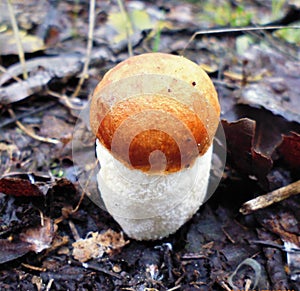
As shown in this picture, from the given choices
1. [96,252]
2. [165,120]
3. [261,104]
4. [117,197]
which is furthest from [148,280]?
[261,104]

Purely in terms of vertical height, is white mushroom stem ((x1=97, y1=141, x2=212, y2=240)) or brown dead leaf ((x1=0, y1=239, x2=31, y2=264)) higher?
white mushroom stem ((x1=97, y1=141, x2=212, y2=240))

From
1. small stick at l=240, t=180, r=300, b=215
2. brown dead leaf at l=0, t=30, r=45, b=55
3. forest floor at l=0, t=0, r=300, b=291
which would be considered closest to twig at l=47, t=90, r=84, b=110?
forest floor at l=0, t=0, r=300, b=291

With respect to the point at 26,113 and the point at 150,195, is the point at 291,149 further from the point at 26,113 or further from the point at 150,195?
the point at 26,113

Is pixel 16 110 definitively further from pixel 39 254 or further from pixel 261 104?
pixel 261 104

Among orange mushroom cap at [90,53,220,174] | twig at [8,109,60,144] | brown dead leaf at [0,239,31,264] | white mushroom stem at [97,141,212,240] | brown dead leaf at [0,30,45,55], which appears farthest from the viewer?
brown dead leaf at [0,30,45,55]

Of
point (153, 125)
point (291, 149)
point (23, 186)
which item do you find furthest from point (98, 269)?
point (291, 149)

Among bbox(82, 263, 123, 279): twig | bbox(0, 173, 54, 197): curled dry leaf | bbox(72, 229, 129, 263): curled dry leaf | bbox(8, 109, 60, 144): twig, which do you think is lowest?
bbox(82, 263, 123, 279): twig

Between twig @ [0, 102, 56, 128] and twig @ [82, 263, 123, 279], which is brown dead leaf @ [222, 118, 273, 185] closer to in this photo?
twig @ [82, 263, 123, 279]
